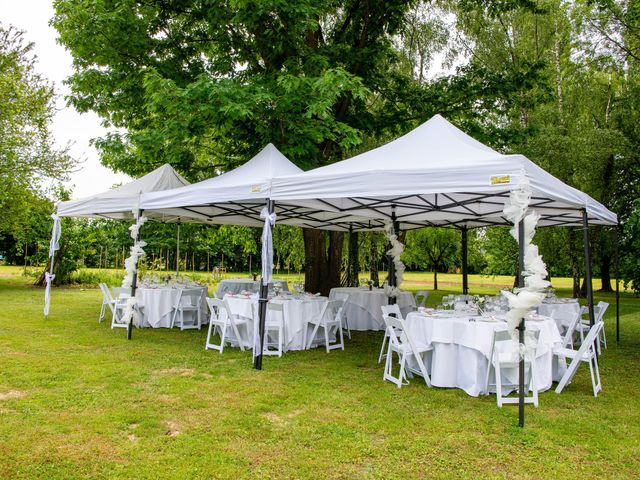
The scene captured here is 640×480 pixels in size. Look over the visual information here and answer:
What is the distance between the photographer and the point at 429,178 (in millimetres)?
5473

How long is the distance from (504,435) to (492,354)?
125cm

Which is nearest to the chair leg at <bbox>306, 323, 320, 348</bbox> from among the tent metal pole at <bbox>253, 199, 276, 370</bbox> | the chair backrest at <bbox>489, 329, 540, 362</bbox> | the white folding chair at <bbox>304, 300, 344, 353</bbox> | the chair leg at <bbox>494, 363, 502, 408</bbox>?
the white folding chair at <bbox>304, 300, 344, 353</bbox>

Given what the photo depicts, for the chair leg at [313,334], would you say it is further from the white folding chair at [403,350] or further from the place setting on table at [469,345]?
the place setting on table at [469,345]

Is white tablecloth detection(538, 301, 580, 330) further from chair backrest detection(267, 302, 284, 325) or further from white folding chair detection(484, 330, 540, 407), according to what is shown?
chair backrest detection(267, 302, 284, 325)

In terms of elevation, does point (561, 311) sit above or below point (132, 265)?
below

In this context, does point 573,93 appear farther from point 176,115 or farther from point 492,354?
point 492,354

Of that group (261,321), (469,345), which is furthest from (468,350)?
(261,321)

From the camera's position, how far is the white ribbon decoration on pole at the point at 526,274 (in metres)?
4.34

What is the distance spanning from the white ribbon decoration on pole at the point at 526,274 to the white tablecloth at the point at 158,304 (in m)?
7.22

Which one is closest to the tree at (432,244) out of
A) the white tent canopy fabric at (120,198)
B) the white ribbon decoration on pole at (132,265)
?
the white tent canopy fabric at (120,198)

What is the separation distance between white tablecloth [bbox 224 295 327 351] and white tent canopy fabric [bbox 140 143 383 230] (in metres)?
1.55

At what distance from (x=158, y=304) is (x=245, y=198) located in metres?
4.16

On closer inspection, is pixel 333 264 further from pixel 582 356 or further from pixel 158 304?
pixel 582 356

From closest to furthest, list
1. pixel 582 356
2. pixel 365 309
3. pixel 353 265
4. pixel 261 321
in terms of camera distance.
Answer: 1. pixel 582 356
2. pixel 261 321
3. pixel 365 309
4. pixel 353 265
